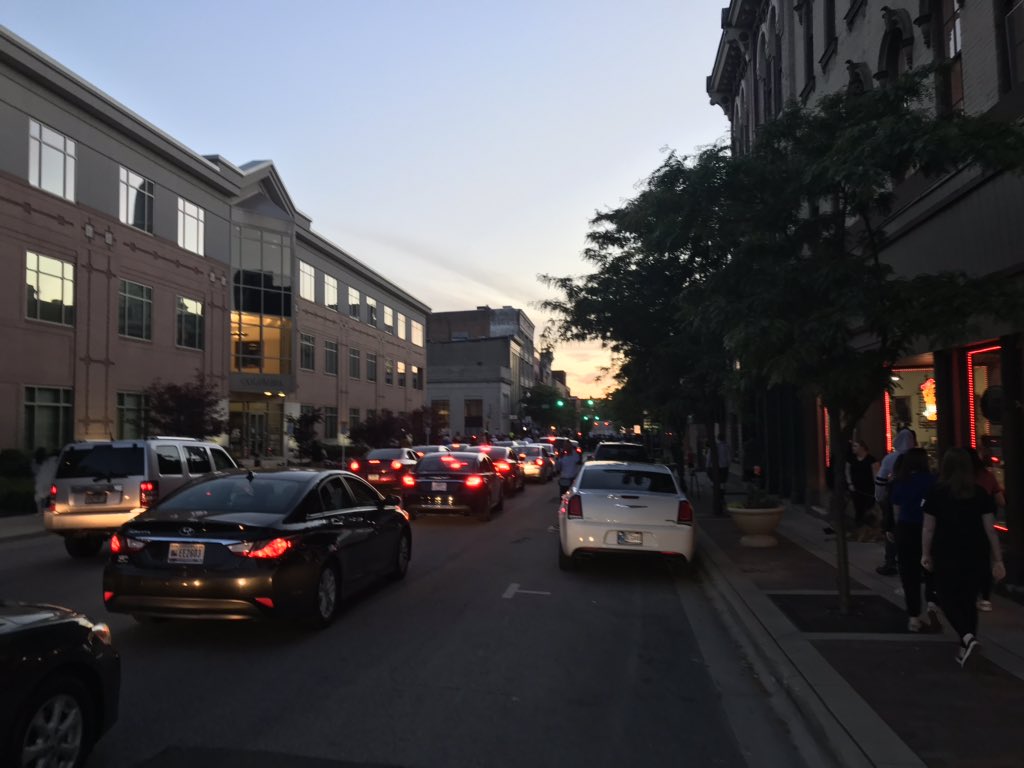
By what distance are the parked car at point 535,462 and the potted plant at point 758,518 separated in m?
17.2

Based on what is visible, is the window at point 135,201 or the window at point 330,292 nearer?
the window at point 135,201

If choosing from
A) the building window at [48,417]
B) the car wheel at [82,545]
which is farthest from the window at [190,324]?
the car wheel at [82,545]

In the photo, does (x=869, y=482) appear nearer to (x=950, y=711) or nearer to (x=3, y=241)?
(x=950, y=711)

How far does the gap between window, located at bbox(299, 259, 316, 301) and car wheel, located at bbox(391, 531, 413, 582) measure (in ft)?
124

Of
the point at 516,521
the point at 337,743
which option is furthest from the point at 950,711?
the point at 516,521

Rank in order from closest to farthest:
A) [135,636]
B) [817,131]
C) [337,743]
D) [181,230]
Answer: [337,743] → [135,636] → [817,131] → [181,230]

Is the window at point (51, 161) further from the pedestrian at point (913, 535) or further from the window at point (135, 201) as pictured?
the pedestrian at point (913, 535)

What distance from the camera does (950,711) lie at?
17.7 ft

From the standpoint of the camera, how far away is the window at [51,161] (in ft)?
82.9

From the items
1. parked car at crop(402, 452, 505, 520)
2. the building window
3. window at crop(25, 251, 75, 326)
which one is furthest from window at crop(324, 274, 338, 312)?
parked car at crop(402, 452, 505, 520)

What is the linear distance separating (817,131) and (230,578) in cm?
723

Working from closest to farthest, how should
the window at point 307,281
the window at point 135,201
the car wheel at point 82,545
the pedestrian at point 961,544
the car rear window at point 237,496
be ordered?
the pedestrian at point 961,544, the car rear window at point 237,496, the car wheel at point 82,545, the window at point 135,201, the window at point 307,281

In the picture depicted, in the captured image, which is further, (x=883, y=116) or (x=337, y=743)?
(x=883, y=116)

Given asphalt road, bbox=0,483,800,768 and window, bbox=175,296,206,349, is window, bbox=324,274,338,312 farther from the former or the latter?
asphalt road, bbox=0,483,800,768
